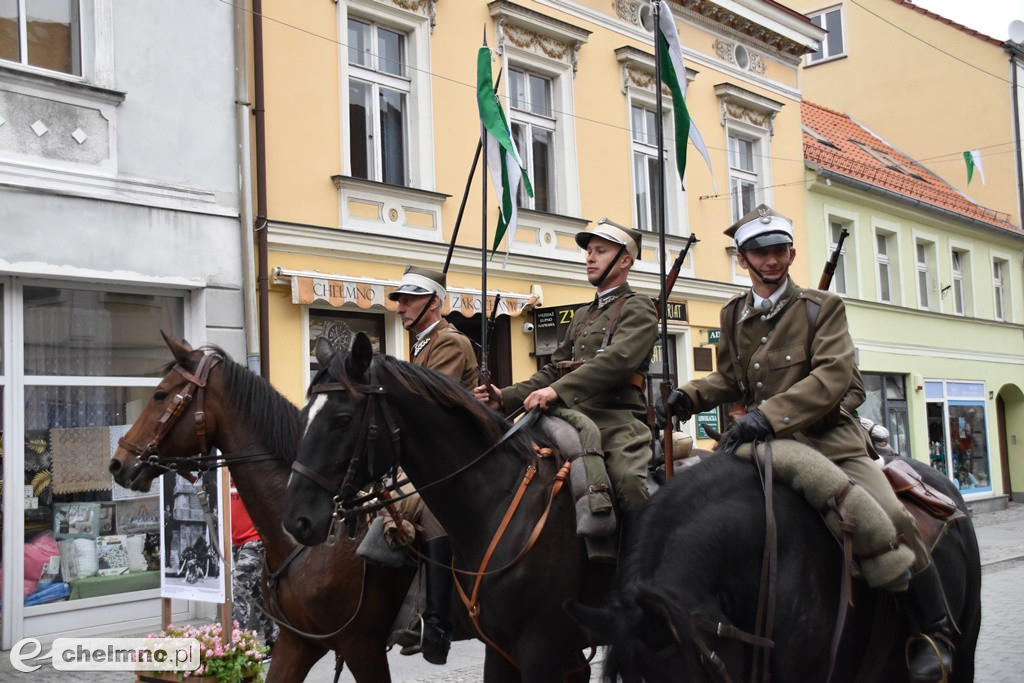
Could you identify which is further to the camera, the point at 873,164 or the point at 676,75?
the point at 873,164

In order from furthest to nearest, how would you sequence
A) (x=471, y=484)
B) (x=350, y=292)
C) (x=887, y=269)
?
(x=887, y=269) < (x=350, y=292) < (x=471, y=484)

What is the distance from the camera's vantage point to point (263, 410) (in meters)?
5.10

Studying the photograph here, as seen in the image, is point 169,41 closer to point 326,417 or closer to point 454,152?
point 454,152

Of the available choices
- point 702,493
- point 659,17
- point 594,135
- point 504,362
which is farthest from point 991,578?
point 702,493

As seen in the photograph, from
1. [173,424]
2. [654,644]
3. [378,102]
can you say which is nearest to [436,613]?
[173,424]

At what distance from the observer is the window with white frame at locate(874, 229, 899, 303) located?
20484 millimetres

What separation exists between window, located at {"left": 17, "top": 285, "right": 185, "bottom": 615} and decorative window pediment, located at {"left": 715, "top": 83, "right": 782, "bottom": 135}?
10.1 metres

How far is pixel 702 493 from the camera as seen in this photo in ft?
11.4

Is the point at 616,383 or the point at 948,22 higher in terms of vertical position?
the point at 948,22

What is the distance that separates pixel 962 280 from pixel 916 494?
20687 millimetres

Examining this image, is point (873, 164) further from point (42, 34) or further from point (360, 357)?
point (360, 357)

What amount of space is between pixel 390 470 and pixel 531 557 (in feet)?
2.27

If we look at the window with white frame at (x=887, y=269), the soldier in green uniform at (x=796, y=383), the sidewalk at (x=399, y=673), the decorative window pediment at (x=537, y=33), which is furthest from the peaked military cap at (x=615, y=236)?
the window with white frame at (x=887, y=269)

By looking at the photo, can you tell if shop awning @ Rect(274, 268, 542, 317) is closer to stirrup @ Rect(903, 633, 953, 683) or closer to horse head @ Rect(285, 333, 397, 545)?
horse head @ Rect(285, 333, 397, 545)
